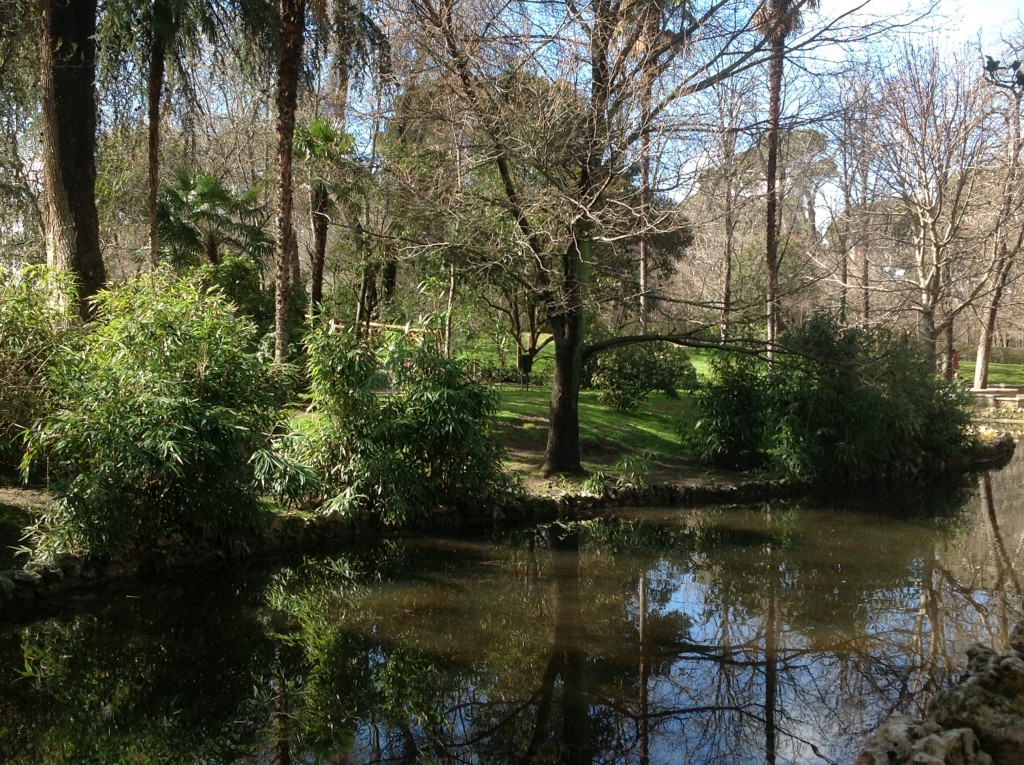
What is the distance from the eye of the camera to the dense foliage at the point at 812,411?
1538 centimetres

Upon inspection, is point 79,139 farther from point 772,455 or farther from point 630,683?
point 772,455

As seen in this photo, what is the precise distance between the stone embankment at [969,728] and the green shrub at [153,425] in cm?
662

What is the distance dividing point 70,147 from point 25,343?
3925 millimetres

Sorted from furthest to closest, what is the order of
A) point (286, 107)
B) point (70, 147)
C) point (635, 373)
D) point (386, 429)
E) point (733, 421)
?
point (635, 373) → point (733, 421) → point (286, 107) → point (70, 147) → point (386, 429)

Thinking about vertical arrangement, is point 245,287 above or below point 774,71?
below

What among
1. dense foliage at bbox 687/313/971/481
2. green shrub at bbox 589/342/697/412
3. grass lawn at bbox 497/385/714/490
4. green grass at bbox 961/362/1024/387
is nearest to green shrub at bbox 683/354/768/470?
dense foliage at bbox 687/313/971/481

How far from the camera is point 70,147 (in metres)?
11.9

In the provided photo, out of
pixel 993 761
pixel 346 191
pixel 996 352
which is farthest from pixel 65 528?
pixel 996 352

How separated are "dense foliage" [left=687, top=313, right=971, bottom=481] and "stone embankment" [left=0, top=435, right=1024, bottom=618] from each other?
2.80ft

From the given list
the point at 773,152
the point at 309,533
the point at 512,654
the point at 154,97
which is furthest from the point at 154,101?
the point at 773,152

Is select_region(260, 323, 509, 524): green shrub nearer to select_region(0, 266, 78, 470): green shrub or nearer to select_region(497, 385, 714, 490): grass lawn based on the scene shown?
select_region(497, 385, 714, 490): grass lawn

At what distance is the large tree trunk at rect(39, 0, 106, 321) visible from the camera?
1177cm

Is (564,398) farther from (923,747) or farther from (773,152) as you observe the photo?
(923,747)

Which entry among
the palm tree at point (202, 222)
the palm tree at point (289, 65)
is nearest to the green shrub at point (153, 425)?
the palm tree at point (289, 65)
